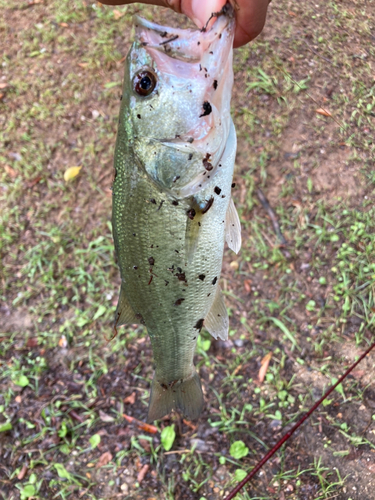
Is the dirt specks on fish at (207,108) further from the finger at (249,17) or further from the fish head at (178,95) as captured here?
the finger at (249,17)

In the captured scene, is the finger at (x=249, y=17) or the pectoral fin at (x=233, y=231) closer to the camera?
the finger at (x=249, y=17)

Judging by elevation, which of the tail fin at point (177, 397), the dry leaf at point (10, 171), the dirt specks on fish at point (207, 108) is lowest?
the tail fin at point (177, 397)

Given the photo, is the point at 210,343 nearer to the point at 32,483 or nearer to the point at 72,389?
the point at 72,389

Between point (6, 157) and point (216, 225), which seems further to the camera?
point (6, 157)

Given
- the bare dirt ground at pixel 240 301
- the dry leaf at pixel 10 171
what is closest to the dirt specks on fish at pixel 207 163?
the bare dirt ground at pixel 240 301

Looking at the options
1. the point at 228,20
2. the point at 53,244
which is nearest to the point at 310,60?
the point at 228,20

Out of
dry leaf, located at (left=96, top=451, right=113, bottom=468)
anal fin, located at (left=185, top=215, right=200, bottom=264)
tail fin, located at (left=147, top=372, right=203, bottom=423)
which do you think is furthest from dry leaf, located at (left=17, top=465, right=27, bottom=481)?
anal fin, located at (left=185, top=215, right=200, bottom=264)
